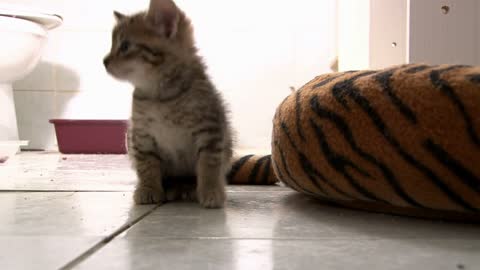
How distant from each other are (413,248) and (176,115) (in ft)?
1.98

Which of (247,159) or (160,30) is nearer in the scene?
(160,30)

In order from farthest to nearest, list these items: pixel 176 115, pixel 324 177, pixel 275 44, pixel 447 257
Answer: pixel 275 44, pixel 176 115, pixel 324 177, pixel 447 257

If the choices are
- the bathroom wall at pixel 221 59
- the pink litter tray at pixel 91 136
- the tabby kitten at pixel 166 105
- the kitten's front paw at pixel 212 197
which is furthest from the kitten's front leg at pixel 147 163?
the bathroom wall at pixel 221 59

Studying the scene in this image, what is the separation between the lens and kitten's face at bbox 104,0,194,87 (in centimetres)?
117

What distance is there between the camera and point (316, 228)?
0.85 metres

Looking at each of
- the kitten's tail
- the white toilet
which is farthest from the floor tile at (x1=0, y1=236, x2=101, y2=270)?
the white toilet

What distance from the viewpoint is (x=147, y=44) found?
1.17 metres

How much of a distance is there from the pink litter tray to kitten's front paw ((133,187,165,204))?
197 cm

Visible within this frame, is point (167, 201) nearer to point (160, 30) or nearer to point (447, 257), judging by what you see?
point (160, 30)

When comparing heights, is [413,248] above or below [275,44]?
below

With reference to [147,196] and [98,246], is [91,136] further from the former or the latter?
[98,246]

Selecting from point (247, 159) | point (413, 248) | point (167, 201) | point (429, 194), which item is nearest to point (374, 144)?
point (429, 194)

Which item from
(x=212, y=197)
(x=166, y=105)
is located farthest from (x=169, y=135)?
(x=212, y=197)

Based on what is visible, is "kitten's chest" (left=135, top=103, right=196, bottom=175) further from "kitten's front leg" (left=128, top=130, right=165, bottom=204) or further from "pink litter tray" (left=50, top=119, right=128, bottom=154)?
"pink litter tray" (left=50, top=119, right=128, bottom=154)
